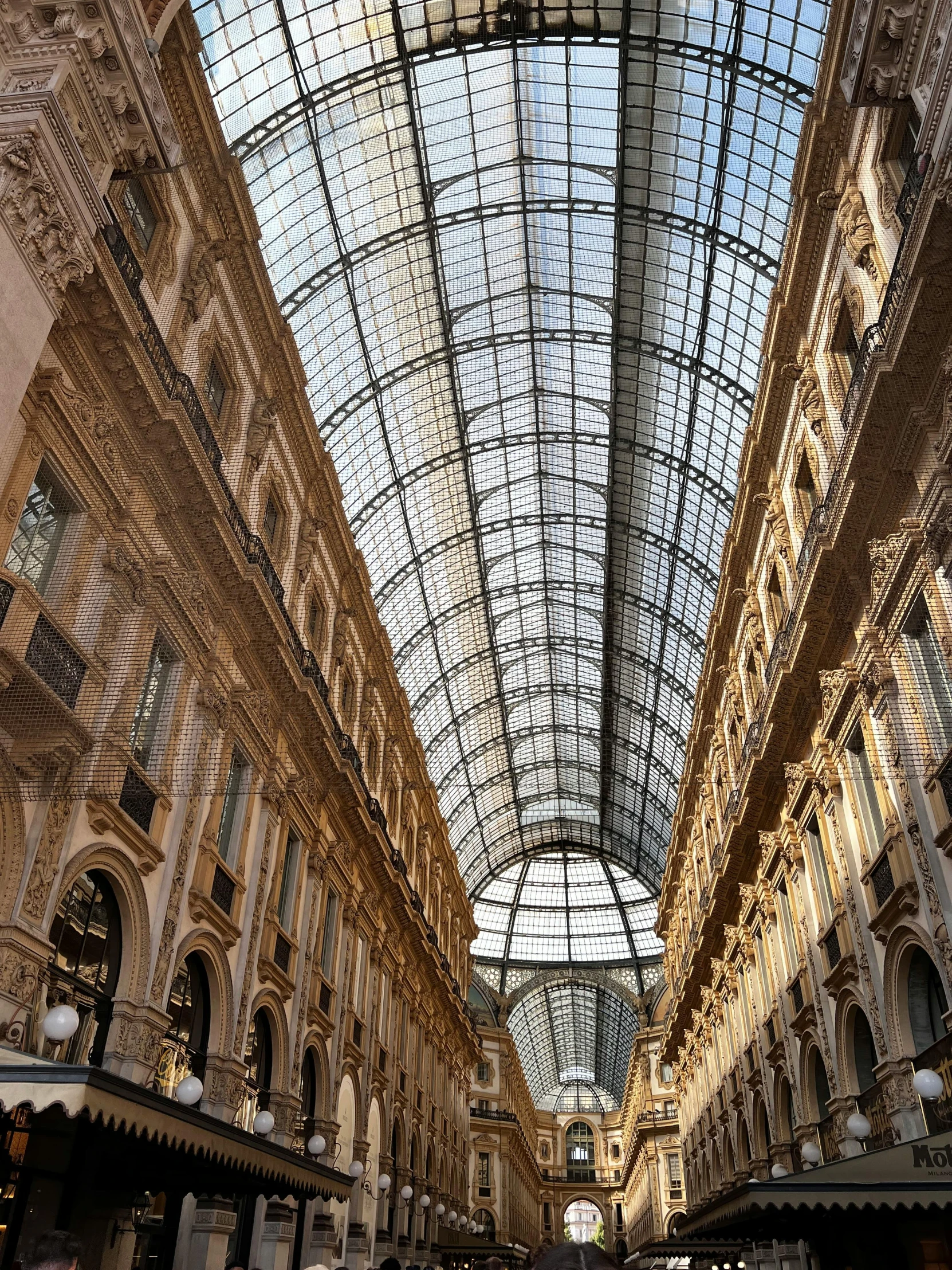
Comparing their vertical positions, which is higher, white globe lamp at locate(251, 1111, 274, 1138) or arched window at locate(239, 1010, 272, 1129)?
arched window at locate(239, 1010, 272, 1129)

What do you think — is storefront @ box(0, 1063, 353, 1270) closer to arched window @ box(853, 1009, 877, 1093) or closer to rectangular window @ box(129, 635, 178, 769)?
rectangular window @ box(129, 635, 178, 769)

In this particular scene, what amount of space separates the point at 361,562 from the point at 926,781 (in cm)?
1712

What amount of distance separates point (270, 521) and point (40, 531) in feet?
31.0

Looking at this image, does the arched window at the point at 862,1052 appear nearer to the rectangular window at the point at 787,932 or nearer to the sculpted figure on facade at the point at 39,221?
the rectangular window at the point at 787,932

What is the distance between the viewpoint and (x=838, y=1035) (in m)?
18.2

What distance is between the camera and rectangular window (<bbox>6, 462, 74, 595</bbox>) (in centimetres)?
1158

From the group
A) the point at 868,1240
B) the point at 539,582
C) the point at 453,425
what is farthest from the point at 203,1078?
the point at 539,582

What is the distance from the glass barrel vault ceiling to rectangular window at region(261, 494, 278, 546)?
6368 mm

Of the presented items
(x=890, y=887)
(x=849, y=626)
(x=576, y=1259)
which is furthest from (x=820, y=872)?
(x=576, y=1259)

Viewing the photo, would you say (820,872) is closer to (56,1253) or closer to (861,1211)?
(861,1211)

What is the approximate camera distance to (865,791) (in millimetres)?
17281

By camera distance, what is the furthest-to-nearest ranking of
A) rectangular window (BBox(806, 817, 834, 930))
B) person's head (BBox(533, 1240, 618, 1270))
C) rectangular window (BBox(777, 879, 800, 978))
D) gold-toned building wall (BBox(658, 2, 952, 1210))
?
rectangular window (BBox(777, 879, 800, 978)) → rectangular window (BBox(806, 817, 834, 930)) → gold-toned building wall (BBox(658, 2, 952, 1210)) → person's head (BBox(533, 1240, 618, 1270))

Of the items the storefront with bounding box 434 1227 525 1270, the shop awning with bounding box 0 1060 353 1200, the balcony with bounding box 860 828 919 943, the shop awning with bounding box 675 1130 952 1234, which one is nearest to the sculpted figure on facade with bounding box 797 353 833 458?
the balcony with bounding box 860 828 919 943

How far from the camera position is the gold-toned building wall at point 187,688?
1116cm
